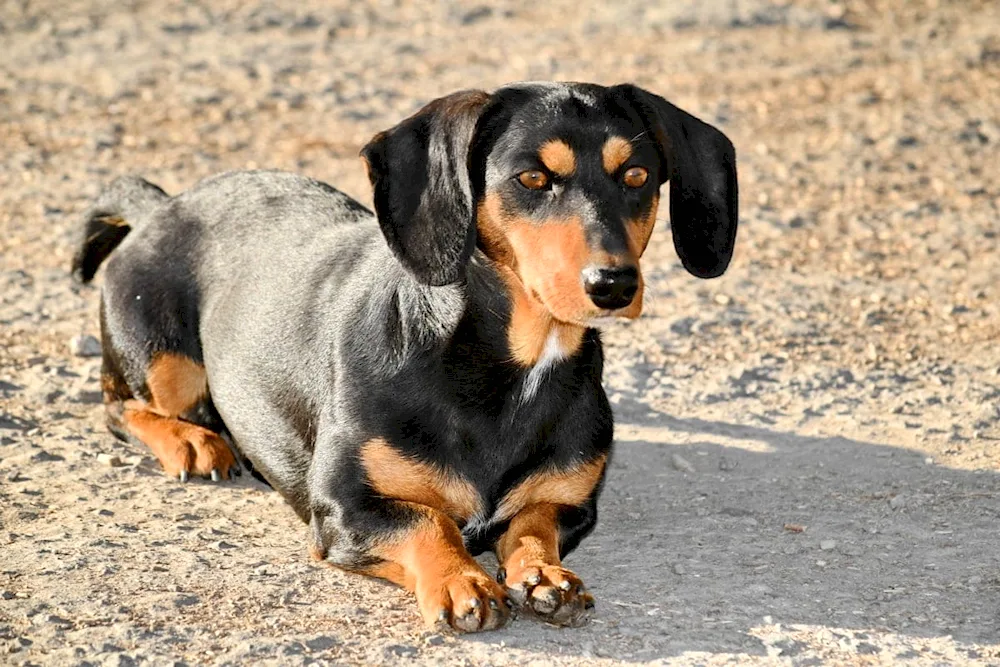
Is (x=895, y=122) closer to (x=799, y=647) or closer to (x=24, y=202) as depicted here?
(x=24, y=202)

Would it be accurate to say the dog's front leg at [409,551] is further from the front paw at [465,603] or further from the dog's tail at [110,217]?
the dog's tail at [110,217]

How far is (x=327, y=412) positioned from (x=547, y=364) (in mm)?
798

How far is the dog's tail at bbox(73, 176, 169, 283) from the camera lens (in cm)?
689

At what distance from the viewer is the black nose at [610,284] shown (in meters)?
4.38

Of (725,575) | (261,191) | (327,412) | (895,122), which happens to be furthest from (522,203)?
(895,122)

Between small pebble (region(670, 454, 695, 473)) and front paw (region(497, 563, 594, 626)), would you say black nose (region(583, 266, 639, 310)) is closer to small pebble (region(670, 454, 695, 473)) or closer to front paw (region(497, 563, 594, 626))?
front paw (region(497, 563, 594, 626))

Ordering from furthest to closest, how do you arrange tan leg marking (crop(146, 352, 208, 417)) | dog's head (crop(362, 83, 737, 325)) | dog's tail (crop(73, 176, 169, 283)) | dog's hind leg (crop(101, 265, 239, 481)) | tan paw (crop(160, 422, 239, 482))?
dog's tail (crop(73, 176, 169, 283)) → tan leg marking (crop(146, 352, 208, 417)) → dog's hind leg (crop(101, 265, 239, 481)) → tan paw (crop(160, 422, 239, 482)) → dog's head (crop(362, 83, 737, 325))

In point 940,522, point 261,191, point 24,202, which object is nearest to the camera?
point 940,522

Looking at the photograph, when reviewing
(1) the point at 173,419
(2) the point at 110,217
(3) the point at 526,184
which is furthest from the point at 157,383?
(3) the point at 526,184

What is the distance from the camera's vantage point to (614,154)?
472 centimetres

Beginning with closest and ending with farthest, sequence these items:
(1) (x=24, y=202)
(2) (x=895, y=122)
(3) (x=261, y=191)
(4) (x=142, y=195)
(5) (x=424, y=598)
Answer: (5) (x=424, y=598), (3) (x=261, y=191), (4) (x=142, y=195), (1) (x=24, y=202), (2) (x=895, y=122)

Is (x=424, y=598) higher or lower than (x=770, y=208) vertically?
lower

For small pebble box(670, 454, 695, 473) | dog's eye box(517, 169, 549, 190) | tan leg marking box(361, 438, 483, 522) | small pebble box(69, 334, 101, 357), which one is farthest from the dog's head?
small pebble box(69, 334, 101, 357)

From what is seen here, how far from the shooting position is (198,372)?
634 cm
